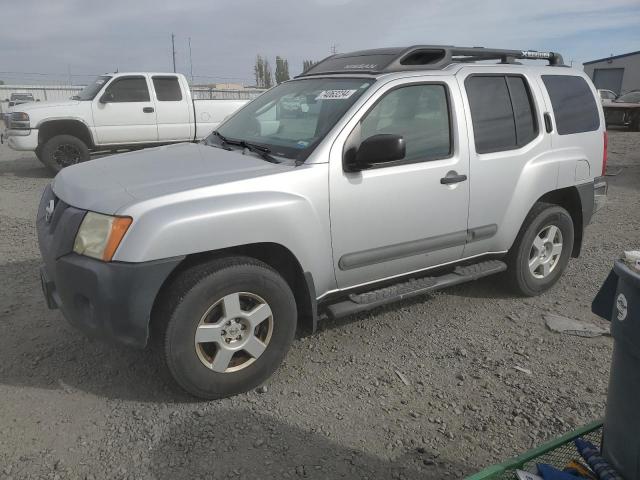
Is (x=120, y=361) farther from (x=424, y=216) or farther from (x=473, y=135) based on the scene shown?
(x=473, y=135)

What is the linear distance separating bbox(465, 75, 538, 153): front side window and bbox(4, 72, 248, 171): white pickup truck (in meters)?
7.67

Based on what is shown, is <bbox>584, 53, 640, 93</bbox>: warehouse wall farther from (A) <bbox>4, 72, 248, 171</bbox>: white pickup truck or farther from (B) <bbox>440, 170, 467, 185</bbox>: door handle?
(B) <bbox>440, 170, 467, 185</bbox>: door handle

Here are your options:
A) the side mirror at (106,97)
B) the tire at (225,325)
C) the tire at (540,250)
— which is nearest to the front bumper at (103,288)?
the tire at (225,325)

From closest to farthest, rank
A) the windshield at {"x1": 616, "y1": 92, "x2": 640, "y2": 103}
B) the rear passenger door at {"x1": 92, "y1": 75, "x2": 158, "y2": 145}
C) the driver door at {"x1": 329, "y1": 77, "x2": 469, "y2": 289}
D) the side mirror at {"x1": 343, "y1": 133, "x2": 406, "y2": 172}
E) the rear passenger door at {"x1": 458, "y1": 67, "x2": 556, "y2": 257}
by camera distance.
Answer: the side mirror at {"x1": 343, "y1": 133, "x2": 406, "y2": 172} < the driver door at {"x1": 329, "y1": 77, "x2": 469, "y2": 289} < the rear passenger door at {"x1": 458, "y1": 67, "x2": 556, "y2": 257} < the rear passenger door at {"x1": 92, "y1": 75, "x2": 158, "y2": 145} < the windshield at {"x1": 616, "y1": 92, "x2": 640, "y2": 103}

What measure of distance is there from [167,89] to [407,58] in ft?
27.7

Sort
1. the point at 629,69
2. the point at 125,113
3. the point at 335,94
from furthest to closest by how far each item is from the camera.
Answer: the point at 629,69 < the point at 125,113 < the point at 335,94

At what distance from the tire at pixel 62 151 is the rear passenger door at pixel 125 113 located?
412 mm

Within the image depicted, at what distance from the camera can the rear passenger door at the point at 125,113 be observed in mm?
10430

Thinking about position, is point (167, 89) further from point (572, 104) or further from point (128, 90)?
point (572, 104)

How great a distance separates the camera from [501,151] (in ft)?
12.7

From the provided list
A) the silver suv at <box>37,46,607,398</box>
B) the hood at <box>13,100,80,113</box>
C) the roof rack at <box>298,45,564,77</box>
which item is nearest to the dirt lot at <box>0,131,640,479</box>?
the silver suv at <box>37,46,607,398</box>

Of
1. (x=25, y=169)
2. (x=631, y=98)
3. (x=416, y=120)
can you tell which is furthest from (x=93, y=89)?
(x=631, y=98)

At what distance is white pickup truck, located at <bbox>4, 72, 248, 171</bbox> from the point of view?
1002 centimetres

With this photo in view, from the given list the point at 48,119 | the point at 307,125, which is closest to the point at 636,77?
the point at 48,119
